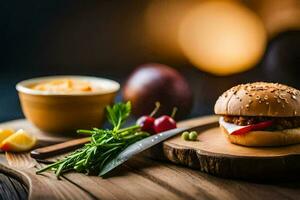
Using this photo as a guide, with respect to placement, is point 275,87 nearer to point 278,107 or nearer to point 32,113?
point 278,107

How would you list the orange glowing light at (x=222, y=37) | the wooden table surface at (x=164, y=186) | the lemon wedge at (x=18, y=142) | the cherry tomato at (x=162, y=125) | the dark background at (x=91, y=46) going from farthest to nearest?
1. the orange glowing light at (x=222, y=37)
2. the dark background at (x=91, y=46)
3. the cherry tomato at (x=162, y=125)
4. the lemon wedge at (x=18, y=142)
5. the wooden table surface at (x=164, y=186)

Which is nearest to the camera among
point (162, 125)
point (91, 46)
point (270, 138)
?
point (270, 138)

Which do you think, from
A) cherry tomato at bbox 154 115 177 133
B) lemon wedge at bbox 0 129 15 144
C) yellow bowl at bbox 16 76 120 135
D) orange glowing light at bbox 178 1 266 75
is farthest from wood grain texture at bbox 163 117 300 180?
orange glowing light at bbox 178 1 266 75

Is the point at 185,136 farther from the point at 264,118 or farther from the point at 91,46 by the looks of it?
the point at 91,46

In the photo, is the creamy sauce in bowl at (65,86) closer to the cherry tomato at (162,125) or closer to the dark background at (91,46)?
the cherry tomato at (162,125)

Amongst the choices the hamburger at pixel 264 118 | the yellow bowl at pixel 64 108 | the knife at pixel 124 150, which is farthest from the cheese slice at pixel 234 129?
the yellow bowl at pixel 64 108

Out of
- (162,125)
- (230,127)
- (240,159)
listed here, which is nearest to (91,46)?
(162,125)
